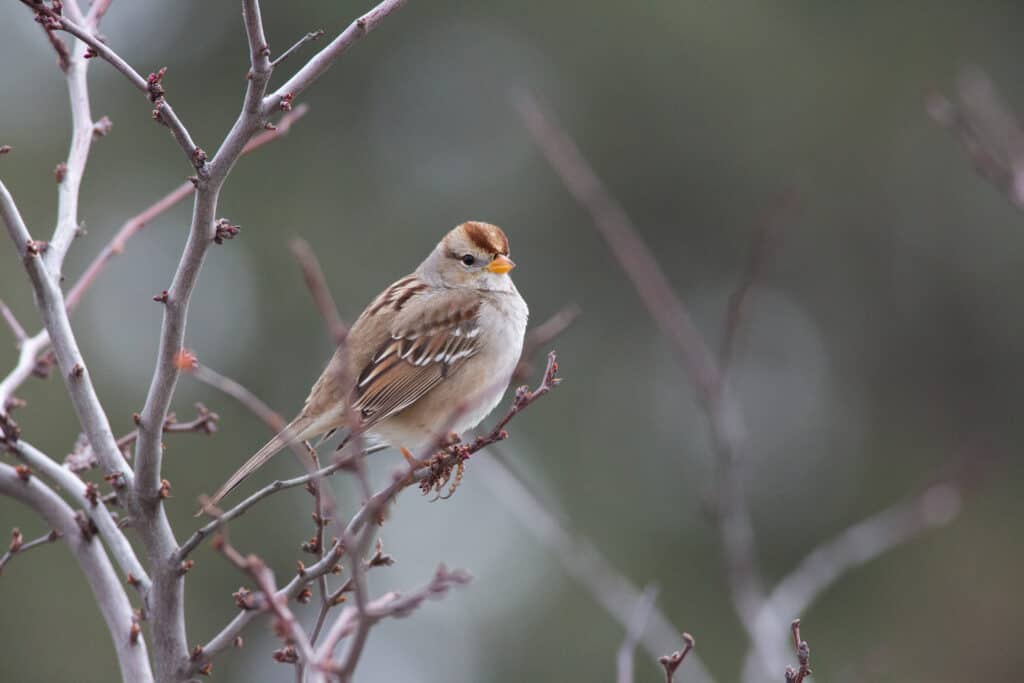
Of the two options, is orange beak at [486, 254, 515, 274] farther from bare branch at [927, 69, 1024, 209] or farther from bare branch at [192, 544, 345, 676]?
bare branch at [192, 544, 345, 676]

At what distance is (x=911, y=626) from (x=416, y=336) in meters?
11.4

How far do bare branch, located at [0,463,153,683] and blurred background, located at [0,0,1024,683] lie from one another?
8078mm

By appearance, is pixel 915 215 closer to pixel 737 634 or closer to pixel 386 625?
pixel 737 634

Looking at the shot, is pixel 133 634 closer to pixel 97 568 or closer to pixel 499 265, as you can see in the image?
pixel 97 568

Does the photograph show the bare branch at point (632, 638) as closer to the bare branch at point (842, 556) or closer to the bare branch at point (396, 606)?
the bare branch at point (396, 606)

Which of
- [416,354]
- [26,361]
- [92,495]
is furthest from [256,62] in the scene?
[416,354]

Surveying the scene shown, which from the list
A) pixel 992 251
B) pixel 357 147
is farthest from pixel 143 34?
pixel 992 251

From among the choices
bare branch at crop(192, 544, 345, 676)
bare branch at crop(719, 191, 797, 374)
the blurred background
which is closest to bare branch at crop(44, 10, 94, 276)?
bare branch at crop(192, 544, 345, 676)

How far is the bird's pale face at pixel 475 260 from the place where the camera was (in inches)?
181

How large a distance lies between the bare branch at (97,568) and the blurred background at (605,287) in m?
8.08

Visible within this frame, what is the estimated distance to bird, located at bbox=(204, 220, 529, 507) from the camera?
13.7 ft

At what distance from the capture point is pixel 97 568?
2.71 meters

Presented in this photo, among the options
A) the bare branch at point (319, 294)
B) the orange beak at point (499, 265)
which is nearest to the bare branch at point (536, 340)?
the bare branch at point (319, 294)

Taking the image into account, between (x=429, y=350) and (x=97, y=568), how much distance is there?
1796 millimetres
